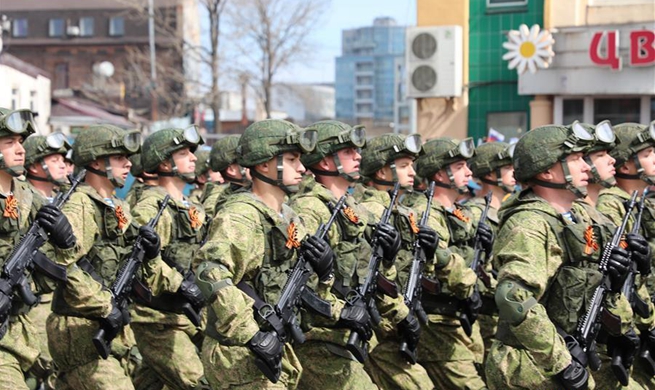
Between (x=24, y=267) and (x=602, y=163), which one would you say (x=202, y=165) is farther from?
(x=602, y=163)


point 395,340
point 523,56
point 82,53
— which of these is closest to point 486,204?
point 395,340

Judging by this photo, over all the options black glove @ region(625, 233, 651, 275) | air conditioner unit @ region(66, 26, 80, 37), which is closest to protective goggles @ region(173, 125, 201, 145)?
black glove @ region(625, 233, 651, 275)

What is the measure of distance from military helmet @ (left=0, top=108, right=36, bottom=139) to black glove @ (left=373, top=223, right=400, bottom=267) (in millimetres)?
2498

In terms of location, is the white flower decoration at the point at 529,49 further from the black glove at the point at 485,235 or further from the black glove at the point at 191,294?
the black glove at the point at 191,294

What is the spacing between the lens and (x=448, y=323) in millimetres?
9555

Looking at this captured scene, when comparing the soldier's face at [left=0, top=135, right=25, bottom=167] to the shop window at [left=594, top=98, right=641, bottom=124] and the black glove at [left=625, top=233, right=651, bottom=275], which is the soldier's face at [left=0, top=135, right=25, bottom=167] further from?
the shop window at [left=594, top=98, right=641, bottom=124]

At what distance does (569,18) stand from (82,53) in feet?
153

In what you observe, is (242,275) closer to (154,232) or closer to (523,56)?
(154,232)

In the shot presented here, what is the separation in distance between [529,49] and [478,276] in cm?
1294

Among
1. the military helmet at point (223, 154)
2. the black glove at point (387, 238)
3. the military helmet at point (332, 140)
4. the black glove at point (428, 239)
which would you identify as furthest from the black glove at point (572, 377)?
the military helmet at point (223, 154)

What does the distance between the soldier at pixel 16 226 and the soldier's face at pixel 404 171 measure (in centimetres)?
306

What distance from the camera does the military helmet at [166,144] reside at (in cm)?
1012

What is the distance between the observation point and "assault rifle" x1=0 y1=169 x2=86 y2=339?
7.38m

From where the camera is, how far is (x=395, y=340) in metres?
9.00
